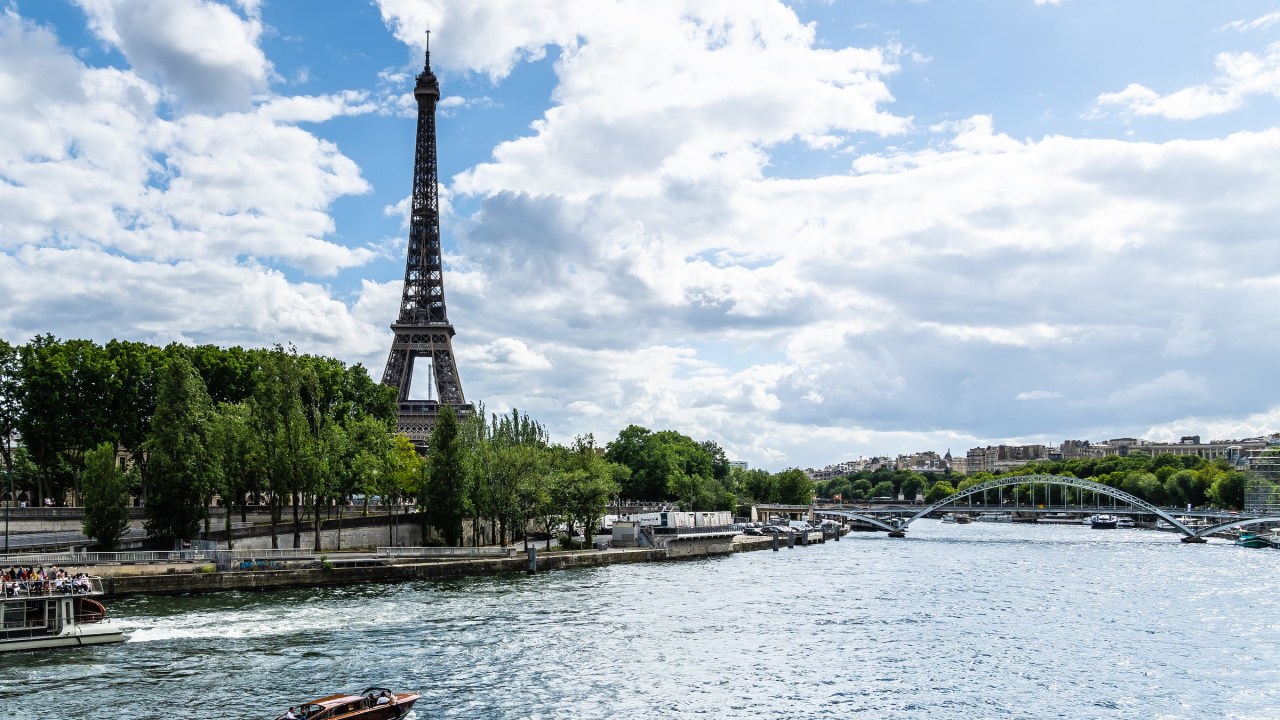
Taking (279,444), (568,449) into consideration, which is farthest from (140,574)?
(568,449)

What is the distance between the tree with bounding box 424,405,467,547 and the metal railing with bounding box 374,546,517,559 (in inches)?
138

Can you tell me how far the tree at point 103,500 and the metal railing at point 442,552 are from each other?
44.4 ft

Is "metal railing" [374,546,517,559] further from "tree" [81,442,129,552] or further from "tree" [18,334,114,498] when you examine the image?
"tree" [18,334,114,498]

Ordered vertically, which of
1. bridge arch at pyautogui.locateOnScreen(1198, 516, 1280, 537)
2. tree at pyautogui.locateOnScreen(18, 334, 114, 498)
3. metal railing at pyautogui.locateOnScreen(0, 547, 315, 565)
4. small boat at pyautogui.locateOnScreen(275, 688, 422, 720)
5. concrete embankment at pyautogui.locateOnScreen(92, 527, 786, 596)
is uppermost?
tree at pyautogui.locateOnScreen(18, 334, 114, 498)

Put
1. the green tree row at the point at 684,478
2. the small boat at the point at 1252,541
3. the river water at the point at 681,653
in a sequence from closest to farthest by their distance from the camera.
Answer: the river water at the point at 681,653, the small boat at the point at 1252,541, the green tree row at the point at 684,478

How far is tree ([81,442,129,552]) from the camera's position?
52.5 meters

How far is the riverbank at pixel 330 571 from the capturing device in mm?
48000

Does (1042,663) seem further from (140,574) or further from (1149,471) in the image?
(1149,471)

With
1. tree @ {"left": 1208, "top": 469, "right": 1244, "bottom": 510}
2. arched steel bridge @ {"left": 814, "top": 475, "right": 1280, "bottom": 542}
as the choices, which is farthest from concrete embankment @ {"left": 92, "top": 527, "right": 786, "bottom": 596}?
tree @ {"left": 1208, "top": 469, "right": 1244, "bottom": 510}

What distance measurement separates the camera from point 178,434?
55938mm

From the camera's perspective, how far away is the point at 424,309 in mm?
118125

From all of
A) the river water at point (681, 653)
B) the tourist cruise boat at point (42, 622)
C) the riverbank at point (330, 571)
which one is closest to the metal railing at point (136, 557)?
the riverbank at point (330, 571)

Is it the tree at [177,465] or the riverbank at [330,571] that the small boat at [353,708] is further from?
the tree at [177,465]

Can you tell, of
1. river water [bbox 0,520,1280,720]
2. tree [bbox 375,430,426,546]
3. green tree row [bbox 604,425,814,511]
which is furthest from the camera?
green tree row [bbox 604,425,814,511]
